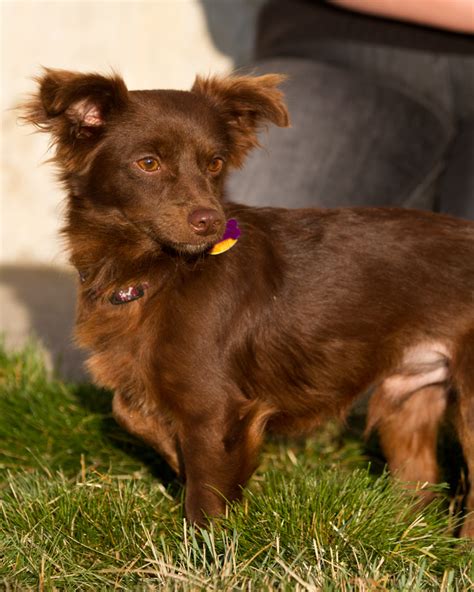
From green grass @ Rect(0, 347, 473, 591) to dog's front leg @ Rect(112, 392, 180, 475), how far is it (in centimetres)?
14

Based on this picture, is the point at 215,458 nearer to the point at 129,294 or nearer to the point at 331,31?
the point at 129,294

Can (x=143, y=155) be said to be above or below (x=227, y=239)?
above

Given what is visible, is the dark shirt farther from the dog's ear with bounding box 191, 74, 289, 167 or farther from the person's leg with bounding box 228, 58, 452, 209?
the dog's ear with bounding box 191, 74, 289, 167

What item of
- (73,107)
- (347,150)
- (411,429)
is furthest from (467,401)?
(347,150)

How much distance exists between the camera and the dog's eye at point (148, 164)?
309cm

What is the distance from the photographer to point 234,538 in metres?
2.72

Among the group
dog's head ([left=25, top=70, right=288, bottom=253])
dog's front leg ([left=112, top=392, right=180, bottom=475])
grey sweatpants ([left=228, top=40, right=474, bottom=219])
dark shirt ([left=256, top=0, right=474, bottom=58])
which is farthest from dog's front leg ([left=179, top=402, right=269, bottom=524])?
dark shirt ([left=256, top=0, right=474, bottom=58])

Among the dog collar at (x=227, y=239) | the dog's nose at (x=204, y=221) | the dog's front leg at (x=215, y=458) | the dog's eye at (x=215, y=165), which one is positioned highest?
the dog's eye at (x=215, y=165)

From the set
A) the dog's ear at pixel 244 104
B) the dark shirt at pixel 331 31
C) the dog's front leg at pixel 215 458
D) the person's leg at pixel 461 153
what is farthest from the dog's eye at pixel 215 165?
the dark shirt at pixel 331 31

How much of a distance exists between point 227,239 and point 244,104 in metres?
0.59

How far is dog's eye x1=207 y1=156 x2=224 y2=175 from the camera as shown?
3.24 metres

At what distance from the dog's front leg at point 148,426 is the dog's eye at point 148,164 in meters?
0.85

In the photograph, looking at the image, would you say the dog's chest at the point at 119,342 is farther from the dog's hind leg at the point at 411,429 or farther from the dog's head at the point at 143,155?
the dog's hind leg at the point at 411,429

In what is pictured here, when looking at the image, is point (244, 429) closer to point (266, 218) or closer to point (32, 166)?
point (266, 218)
